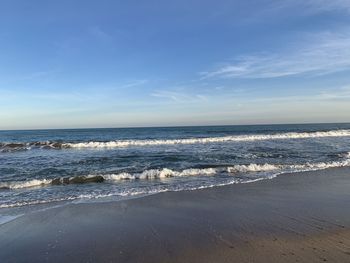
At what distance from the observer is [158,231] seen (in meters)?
6.30

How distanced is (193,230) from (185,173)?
7404 mm

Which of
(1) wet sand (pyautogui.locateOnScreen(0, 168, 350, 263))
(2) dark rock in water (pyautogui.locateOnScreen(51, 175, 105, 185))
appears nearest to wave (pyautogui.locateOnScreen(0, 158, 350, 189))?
(2) dark rock in water (pyautogui.locateOnScreen(51, 175, 105, 185))

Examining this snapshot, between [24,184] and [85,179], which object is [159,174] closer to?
[85,179]

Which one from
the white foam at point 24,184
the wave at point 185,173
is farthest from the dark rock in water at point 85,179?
the white foam at point 24,184

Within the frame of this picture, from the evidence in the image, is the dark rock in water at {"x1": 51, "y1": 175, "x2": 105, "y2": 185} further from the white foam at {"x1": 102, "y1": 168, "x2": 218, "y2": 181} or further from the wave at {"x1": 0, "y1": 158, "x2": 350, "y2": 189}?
the white foam at {"x1": 102, "y1": 168, "x2": 218, "y2": 181}

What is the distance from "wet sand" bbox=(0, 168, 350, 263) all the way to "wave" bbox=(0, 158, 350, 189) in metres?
3.71

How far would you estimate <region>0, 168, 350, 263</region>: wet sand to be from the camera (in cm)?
506

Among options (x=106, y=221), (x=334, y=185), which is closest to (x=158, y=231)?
(x=106, y=221)

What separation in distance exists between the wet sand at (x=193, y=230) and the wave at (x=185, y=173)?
146 inches

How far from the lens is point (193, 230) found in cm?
625

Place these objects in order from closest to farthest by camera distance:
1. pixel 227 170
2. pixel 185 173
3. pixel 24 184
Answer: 1. pixel 24 184
2. pixel 185 173
3. pixel 227 170

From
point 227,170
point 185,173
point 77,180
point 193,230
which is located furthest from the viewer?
point 227,170

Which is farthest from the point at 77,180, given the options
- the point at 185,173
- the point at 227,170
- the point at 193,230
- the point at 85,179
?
the point at 193,230

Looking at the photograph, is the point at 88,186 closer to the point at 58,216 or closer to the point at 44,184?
the point at 44,184
